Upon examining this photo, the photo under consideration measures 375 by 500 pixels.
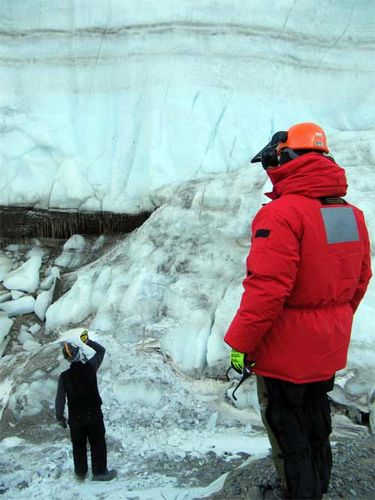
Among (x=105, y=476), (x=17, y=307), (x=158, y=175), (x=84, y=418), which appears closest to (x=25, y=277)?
(x=17, y=307)

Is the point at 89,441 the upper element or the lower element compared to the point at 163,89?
lower

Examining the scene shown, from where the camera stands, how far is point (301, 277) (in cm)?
234

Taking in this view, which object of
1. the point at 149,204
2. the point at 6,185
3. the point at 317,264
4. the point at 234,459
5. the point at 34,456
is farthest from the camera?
the point at 6,185

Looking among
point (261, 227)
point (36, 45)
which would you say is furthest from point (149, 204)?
point (261, 227)

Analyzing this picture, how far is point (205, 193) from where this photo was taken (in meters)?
5.77

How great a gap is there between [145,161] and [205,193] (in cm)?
134

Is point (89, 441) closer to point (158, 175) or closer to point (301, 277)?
point (301, 277)

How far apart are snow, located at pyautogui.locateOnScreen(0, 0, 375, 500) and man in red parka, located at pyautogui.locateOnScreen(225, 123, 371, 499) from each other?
1.63m

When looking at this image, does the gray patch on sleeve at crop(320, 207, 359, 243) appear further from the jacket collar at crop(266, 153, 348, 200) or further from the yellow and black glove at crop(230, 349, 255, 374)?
the yellow and black glove at crop(230, 349, 255, 374)

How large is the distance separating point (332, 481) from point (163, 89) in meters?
5.26

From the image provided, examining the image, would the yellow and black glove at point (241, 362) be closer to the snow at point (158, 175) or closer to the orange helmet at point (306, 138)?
the orange helmet at point (306, 138)

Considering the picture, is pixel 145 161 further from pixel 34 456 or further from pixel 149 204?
pixel 34 456

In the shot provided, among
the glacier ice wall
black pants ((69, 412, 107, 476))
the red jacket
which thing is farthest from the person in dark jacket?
the glacier ice wall

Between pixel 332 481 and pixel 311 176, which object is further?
pixel 332 481
